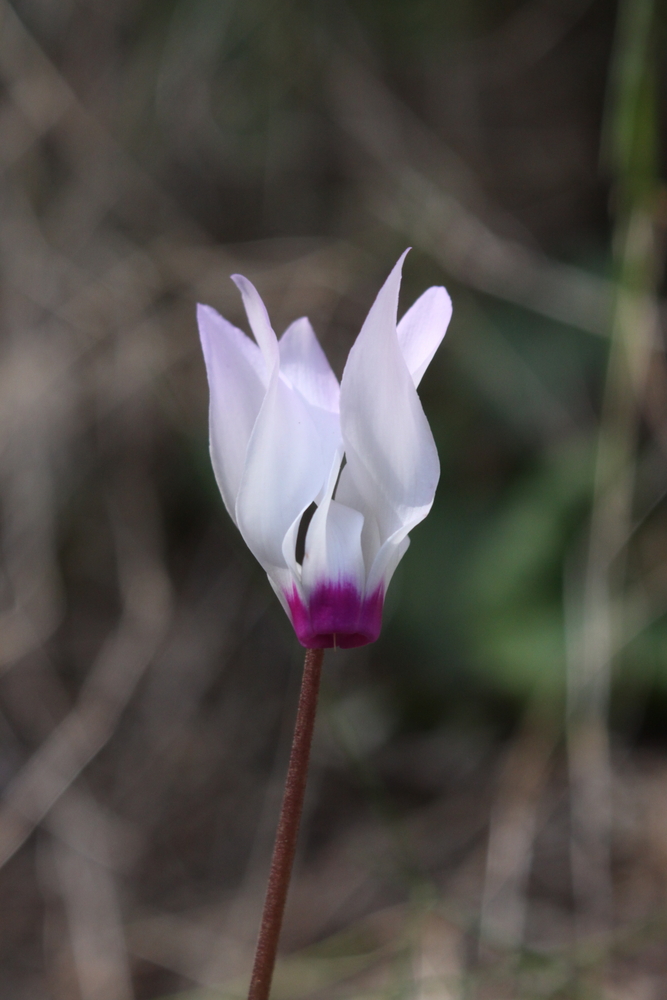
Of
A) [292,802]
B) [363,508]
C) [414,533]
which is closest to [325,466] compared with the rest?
[363,508]

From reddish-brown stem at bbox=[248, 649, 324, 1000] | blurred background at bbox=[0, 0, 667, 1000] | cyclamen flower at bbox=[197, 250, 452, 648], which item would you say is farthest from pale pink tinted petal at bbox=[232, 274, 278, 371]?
blurred background at bbox=[0, 0, 667, 1000]

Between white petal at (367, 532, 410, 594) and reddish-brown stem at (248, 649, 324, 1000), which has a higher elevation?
white petal at (367, 532, 410, 594)

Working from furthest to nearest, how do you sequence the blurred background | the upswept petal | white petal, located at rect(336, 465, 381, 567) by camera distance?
1. the blurred background
2. white petal, located at rect(336, 465, 381, 567)
3. the upswept petal

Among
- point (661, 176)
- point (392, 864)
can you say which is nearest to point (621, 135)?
point (661, 176)

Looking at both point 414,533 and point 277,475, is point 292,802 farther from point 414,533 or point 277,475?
point 414,533

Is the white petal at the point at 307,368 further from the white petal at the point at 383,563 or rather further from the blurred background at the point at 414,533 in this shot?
the blurred background at the point at 414,533

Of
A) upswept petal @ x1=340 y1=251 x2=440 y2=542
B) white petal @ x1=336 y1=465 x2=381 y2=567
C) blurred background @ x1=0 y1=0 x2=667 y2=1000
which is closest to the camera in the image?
upswept petal @ x1=340 y1=251 x2=440 y2=542

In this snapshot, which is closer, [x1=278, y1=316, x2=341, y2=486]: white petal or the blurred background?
[x1=278, y1=316, x2=341, y2=486]: white petal

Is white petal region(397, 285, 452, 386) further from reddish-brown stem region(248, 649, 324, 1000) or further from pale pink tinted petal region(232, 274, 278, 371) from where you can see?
reddish-brown stem region(248, 649, 324, 1000)
